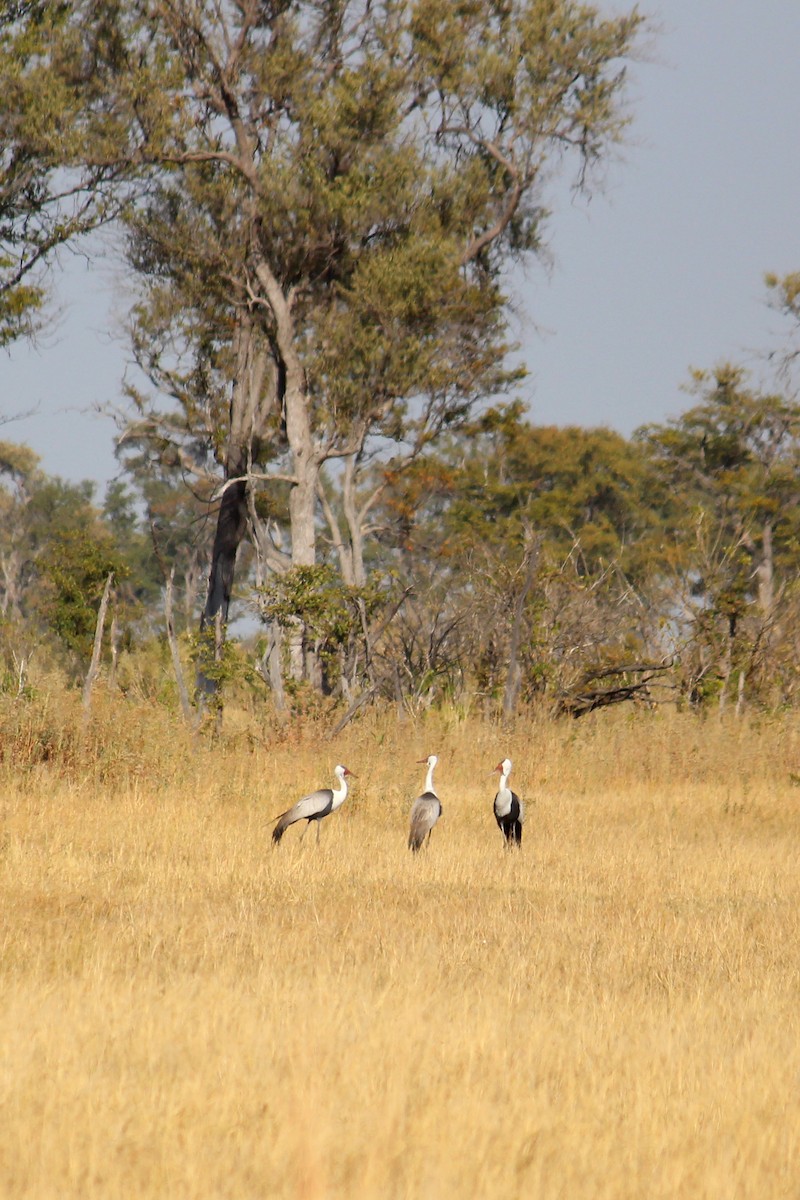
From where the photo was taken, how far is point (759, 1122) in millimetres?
4980

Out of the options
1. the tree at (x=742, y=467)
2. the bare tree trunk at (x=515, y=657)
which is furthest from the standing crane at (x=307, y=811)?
the tree at (x=742, y=467)

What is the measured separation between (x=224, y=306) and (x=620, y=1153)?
2700 cm

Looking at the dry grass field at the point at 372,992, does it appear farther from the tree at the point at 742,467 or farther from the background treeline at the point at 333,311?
the tree at the point at 742,467

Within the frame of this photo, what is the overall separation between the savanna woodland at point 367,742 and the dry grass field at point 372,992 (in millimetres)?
28

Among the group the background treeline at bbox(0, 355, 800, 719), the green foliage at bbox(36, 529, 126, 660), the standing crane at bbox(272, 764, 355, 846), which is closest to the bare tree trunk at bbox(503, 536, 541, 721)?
the background treeline at bbox(0, 355, 800, 719)

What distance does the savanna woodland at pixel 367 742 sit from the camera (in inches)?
193

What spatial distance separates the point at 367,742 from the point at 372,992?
401 inches

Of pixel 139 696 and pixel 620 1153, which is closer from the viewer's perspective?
pixel 620 1153

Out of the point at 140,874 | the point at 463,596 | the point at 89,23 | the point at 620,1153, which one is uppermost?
the point at 89,23

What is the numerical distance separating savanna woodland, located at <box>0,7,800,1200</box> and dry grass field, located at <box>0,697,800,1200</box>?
0.09 ft

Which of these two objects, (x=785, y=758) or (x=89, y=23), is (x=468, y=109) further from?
(x=785, y=758)

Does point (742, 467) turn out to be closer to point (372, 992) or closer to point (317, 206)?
point (317, 206)

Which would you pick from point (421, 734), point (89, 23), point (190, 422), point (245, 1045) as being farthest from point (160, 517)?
point (245, 1045)

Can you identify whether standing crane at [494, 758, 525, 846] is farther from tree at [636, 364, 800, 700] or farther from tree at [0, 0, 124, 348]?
tree at [636, 364, 800, 700]
